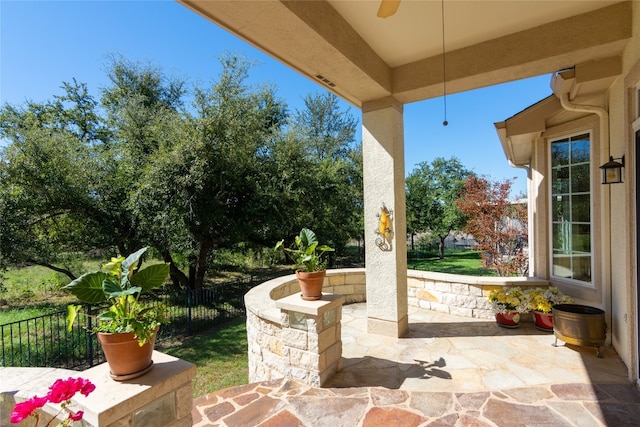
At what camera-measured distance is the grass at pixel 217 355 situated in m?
4.64

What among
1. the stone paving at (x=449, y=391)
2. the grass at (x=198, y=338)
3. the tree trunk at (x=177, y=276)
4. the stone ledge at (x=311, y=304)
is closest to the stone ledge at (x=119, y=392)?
the grass at (x=198, y=338)

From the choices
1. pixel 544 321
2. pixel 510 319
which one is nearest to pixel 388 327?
pixel 510 319

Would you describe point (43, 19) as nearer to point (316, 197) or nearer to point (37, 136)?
point (37, 136)

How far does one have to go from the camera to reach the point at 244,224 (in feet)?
28.6

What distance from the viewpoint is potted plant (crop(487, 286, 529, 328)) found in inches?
161

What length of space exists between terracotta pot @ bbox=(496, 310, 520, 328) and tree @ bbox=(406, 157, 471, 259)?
10.4 m

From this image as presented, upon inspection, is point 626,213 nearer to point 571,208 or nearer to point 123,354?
point 571,208

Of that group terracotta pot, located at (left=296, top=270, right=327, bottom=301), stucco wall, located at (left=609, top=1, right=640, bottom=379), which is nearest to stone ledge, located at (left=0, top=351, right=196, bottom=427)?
terracotta pot, located at (left=296, top=270, right=327, bottom=301)

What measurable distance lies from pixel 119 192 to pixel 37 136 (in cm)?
202

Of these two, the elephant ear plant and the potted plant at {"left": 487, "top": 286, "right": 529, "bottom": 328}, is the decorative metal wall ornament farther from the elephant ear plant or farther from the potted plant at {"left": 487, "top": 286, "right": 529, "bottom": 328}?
the elephant ear plant

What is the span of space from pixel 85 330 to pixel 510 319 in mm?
7032

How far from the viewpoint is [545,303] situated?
13.0ft

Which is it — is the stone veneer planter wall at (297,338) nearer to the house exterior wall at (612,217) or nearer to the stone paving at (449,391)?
the stone paving at (449,391)

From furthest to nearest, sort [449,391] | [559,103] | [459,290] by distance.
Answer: [459,290] < [559,103] < [449,391]
